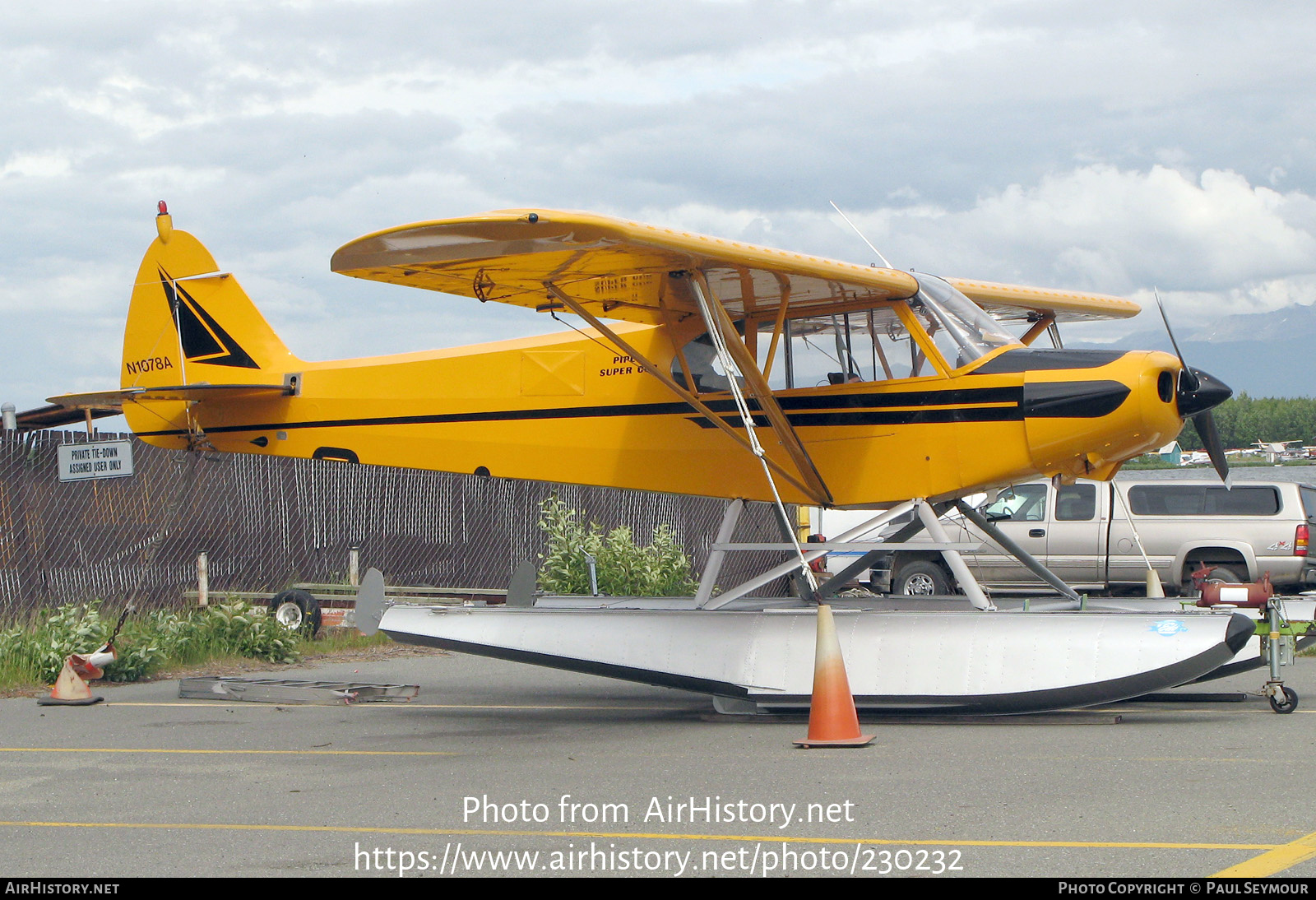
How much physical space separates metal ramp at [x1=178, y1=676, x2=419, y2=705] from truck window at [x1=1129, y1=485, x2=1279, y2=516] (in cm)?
1171

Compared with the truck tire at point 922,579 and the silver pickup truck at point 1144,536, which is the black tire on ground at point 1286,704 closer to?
the silver pickup truck at point 1144,536

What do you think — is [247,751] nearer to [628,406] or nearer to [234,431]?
[628,406]

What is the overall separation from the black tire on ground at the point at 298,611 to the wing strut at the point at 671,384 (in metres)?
5.29

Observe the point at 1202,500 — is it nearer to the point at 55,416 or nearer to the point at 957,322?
the point at 957,322

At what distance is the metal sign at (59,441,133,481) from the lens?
37.9 ft

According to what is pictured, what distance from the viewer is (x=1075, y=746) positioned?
667 centimetres

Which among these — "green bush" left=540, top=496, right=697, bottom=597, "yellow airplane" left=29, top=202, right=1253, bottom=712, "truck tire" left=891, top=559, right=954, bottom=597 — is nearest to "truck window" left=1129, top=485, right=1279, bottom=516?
"truck tire" left=891, top=559, right=954, bottom=597

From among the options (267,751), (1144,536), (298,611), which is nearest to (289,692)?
(267,751)

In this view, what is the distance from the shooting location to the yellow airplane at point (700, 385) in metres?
7.95

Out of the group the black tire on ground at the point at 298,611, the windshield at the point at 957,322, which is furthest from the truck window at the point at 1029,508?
the black tire on ground at the point at 298,611

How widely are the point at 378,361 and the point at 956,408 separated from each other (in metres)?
5.20

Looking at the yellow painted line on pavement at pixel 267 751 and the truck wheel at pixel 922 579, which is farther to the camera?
the truck wheel at pixel 922 579

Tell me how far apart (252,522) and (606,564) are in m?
4.26

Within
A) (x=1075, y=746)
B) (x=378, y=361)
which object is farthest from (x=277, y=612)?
(x=1075, y=746)
